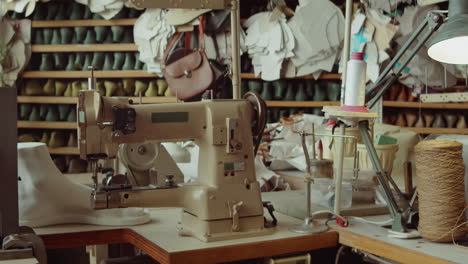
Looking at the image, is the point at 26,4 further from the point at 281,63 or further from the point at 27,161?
the point at 27,161

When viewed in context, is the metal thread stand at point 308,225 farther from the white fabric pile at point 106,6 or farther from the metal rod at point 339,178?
the white fabric pile at point 106,6

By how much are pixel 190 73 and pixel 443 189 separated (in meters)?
3.63

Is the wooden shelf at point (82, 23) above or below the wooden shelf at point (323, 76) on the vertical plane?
above

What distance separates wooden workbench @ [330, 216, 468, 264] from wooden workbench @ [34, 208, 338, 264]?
0.08 m

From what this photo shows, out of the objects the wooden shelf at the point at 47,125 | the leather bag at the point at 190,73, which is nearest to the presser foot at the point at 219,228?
the leather bag at the point at 190,73

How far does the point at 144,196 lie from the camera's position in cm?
194

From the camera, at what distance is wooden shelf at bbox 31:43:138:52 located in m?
5.50

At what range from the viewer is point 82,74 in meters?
5.61

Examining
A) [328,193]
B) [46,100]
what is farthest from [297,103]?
[328,193]

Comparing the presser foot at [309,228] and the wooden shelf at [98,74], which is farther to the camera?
the wooden shelf at [98,74]

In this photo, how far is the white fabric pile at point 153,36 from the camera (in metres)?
5.34

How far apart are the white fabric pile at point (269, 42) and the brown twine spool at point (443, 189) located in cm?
348

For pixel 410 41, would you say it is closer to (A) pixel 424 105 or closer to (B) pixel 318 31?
(B) pixel 318 31

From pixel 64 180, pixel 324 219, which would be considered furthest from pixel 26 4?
pixel 324 219
